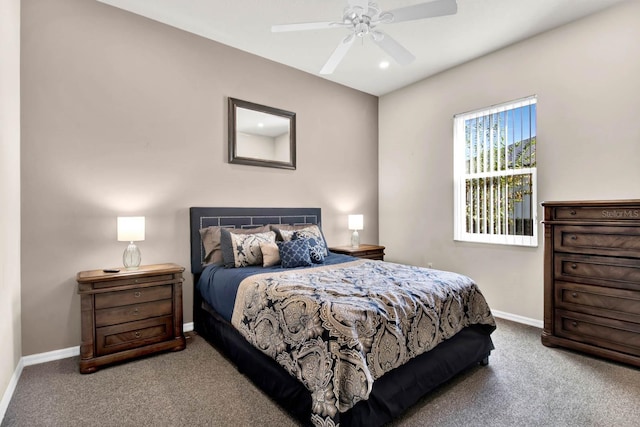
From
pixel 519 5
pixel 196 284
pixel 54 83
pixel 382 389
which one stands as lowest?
pixel 382 389

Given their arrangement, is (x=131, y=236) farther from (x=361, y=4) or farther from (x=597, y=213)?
(x=597, y=213)

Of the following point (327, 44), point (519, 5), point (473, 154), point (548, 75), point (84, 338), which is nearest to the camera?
point (84, 338)

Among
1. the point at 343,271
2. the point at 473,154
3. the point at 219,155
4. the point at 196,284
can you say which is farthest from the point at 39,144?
the point at 473,154

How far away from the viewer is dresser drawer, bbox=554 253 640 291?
253 cm

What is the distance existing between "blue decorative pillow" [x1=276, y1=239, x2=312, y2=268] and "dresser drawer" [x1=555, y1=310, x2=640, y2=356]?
7.76 feet

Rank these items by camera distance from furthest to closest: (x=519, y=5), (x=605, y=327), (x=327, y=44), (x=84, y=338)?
1. (x=327, y=44)
2. (x=519, y=5)
3. (x=605, y=327)
4. (x=84, y=338)

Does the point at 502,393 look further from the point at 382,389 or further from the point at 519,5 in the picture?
the point at 519,5

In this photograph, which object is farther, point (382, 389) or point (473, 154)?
point (473, 154)

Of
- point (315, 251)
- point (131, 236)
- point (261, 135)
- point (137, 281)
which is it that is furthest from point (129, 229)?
point (261, 135)

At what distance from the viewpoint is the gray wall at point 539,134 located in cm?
292

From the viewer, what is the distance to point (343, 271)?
2.79 m

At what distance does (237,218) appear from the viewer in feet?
12.2

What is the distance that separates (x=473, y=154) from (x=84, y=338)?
446 cm

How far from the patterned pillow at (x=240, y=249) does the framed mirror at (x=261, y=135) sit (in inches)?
39.9
